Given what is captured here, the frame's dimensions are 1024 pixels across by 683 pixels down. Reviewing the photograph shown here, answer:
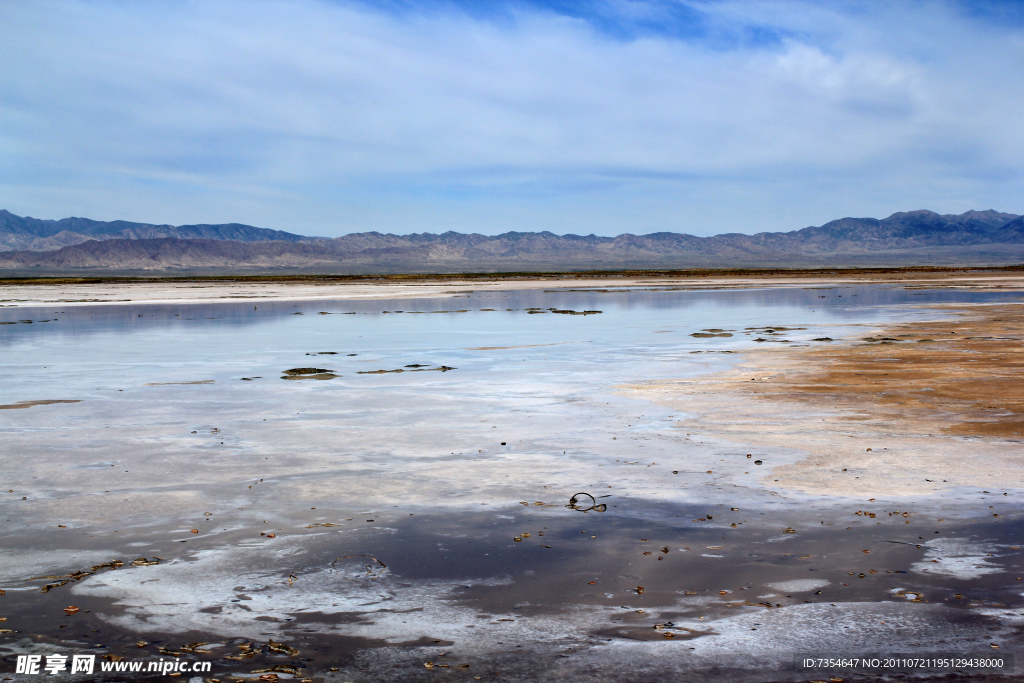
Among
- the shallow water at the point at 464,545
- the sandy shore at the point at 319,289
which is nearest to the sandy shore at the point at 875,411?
the shallow water at the point at 464,545

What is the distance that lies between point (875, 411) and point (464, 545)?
27.6 feet

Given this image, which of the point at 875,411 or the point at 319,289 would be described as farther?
the point at 319,289

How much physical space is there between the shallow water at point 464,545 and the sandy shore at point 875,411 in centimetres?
54

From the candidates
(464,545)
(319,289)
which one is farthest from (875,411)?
(319,289)

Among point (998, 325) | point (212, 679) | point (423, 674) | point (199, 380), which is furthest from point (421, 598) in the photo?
point (998, 325)

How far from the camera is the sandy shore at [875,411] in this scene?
8969 mm

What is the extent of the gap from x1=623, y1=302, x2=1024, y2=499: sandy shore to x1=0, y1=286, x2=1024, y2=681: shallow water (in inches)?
21.1

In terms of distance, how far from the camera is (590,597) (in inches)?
230

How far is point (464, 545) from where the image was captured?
6.95m

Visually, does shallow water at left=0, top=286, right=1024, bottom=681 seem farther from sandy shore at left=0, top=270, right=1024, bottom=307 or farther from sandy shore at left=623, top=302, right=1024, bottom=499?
sandy shore at left=0, top=270, right=1024, bottom=307

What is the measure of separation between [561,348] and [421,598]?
705 inches

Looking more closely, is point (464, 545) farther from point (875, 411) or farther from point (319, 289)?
point (319, 289)

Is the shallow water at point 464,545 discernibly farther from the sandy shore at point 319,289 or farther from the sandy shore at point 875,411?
the sandy shore at point 319,289

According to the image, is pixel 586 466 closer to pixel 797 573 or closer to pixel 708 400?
pixel 797 573
